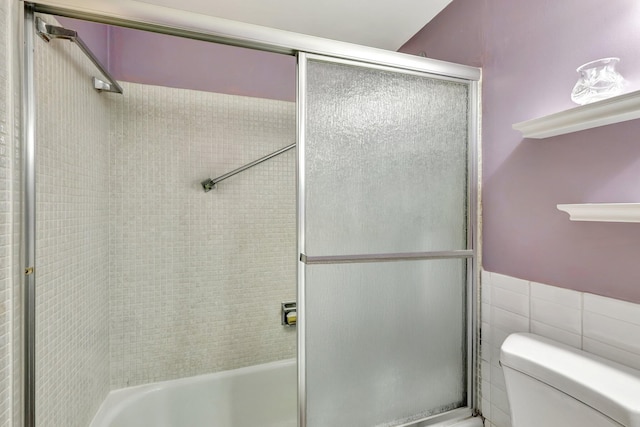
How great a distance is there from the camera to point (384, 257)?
1180mm

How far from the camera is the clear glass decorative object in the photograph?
2.82 feet

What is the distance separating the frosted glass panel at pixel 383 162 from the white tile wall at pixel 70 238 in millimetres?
885

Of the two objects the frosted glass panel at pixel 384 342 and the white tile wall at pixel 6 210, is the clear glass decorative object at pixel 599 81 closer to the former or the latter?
the frosted glass panel at pixel 384 342

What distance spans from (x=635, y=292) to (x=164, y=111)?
213 centimetres

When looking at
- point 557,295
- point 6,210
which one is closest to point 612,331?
point 557,295

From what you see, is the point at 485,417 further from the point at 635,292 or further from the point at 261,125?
the point at 261,125

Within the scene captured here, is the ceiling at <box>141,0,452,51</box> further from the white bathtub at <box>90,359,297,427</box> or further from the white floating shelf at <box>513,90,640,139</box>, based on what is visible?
the white bathtub at <box>90,359,297,427</box>

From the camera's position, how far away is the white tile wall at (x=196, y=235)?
5.67 feet

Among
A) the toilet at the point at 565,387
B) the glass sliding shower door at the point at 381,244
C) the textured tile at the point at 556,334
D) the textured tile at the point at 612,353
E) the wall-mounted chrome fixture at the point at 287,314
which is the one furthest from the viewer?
the wall-mounted chrome fixture at the point at 287,314

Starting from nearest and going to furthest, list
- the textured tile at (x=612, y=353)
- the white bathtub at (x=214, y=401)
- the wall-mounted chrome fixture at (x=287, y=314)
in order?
the textured tile at (x=612, y=353) → the white bathtub at (x=214, y=401) → the wall-mounted chrome fixture at (x=287, y=314)

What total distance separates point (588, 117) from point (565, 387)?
2.40ft

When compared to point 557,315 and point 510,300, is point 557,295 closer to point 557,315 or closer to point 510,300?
point 557,315

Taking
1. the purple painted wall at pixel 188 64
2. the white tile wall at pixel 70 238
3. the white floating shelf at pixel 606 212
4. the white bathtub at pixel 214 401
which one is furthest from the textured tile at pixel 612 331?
the purple painted wall at pixel 188 64

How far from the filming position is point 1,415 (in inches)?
32.0
